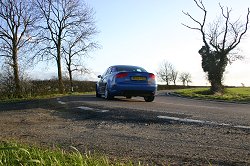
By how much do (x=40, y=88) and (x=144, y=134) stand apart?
111 feet

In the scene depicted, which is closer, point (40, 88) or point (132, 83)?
point (132, 83)

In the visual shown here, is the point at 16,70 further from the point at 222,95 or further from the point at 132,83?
the point at 132,83

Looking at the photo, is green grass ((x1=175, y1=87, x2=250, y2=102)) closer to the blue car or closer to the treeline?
the blue car

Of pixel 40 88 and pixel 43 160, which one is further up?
pixel 40 88

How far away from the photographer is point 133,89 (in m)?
14.5

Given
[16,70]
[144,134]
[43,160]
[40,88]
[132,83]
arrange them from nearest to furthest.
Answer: [43,160] → [144,134] → [132,83] → [16,70] → [40,88]

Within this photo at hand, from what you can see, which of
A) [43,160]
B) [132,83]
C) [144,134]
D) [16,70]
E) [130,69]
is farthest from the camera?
[16,70]

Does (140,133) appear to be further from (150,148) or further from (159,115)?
(159,115)

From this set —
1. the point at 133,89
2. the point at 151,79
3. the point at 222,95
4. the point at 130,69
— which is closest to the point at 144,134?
the point at 133,89

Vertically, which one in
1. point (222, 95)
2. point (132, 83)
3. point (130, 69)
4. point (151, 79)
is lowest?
point (222, 95)

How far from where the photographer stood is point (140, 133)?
675 cm

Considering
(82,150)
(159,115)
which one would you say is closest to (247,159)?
(82,150)

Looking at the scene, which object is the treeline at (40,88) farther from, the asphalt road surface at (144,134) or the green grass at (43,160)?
the green grass at (43,160)

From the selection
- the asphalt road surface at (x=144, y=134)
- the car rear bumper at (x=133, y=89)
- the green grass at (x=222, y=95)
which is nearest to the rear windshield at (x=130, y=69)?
the car rear bumper at (x=133, y=89)
